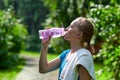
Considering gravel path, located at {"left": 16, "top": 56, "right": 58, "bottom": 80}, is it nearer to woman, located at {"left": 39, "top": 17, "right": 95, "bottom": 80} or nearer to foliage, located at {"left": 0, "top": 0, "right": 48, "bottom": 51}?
woman, located at {"left": 39, "top": 17, "right": 95, "bottom": 80}

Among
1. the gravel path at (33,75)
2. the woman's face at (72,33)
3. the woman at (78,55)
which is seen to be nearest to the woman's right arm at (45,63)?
the woman at (78,55)

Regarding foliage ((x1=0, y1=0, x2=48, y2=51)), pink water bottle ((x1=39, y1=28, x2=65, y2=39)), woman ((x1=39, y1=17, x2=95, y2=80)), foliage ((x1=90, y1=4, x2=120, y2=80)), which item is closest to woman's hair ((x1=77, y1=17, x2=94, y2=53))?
woman ((x1=39, y1=17, x2=95, y2=80))

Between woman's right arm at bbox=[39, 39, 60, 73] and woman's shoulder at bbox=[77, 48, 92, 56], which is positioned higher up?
woman's shoulder at bbox=[77, 48, 92, 56]

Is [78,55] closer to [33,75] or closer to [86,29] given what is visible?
[86,29]

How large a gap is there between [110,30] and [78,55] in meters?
5.74

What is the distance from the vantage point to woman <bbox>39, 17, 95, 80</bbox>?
3.22 m

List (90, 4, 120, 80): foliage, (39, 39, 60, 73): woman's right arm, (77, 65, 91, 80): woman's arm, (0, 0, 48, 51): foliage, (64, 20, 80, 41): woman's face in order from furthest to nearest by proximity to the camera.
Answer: (0, 0, 48, 51): foliage, (90, 4, 120, 80): foliage, (39, 39, 60, 73): woman's right arm, (64, 20, 80, 41): woman's face, (77, 65, 91, 80): woman's arm

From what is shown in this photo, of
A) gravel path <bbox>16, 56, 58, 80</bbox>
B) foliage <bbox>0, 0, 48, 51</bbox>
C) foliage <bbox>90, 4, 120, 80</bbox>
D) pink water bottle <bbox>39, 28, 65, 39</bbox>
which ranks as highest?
pink water bottle <bbox>39, 28, 65, 39</bbox>

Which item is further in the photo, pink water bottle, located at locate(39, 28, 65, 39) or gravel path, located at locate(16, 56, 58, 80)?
gravel path, located at locate(16, 56, 58, 80)

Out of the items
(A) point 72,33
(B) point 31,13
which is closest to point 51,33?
(A) point 72,33

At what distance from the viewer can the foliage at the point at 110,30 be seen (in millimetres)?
8688

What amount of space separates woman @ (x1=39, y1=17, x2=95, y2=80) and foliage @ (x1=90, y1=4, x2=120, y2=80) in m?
5.21

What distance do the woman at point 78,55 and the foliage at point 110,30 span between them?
17.1 ft

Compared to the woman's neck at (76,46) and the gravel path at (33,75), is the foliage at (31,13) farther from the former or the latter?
the woman's neck at (76,46)
